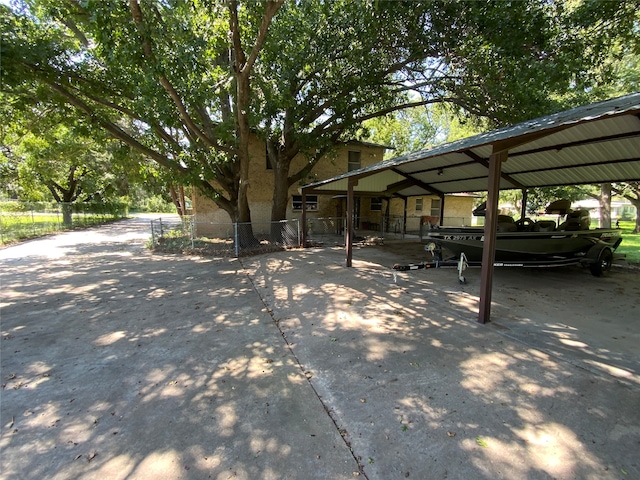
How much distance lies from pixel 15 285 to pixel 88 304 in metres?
3.00

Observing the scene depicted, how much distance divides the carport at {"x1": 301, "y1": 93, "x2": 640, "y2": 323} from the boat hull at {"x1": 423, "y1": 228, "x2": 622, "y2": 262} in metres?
1.72

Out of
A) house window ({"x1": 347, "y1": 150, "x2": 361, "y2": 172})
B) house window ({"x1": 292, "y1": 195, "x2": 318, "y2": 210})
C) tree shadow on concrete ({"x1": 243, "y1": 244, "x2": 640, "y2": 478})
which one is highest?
house window ({"x1": 347, "y1": 150, "x2": 361, "y2": 172})

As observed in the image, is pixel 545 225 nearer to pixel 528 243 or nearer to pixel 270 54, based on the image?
pixel 528 243

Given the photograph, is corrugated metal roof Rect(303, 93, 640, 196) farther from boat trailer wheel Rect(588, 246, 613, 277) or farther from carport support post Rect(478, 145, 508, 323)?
boat trailer wheel Rect(588, 246, 613, 277)

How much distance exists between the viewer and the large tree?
25.1 feet

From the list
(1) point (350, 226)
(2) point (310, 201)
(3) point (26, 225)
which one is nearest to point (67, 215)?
(3) point (26, 225)

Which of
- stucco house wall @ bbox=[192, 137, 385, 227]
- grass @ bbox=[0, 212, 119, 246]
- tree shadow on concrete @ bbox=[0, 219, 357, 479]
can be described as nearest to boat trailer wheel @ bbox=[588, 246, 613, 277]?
tree shadow on concrete @ bbox=[0, 219, 357, 479]

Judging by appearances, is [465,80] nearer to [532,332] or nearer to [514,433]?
[532,332]

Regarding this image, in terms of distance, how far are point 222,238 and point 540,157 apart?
14.3m

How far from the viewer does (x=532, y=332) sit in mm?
4516

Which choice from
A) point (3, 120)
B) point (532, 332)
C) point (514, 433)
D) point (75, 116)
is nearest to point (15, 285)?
point (75, 116)

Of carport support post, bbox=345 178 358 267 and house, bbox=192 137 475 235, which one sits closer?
carport support post, bbox=345 178 358 267

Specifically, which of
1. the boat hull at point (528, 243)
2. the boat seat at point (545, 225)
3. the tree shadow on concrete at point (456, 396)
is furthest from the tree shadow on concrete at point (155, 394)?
the boat seat at point (545, 225)

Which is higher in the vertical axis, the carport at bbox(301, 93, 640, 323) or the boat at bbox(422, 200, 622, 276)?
the carport at bbox(301, 93, 640, 323)
